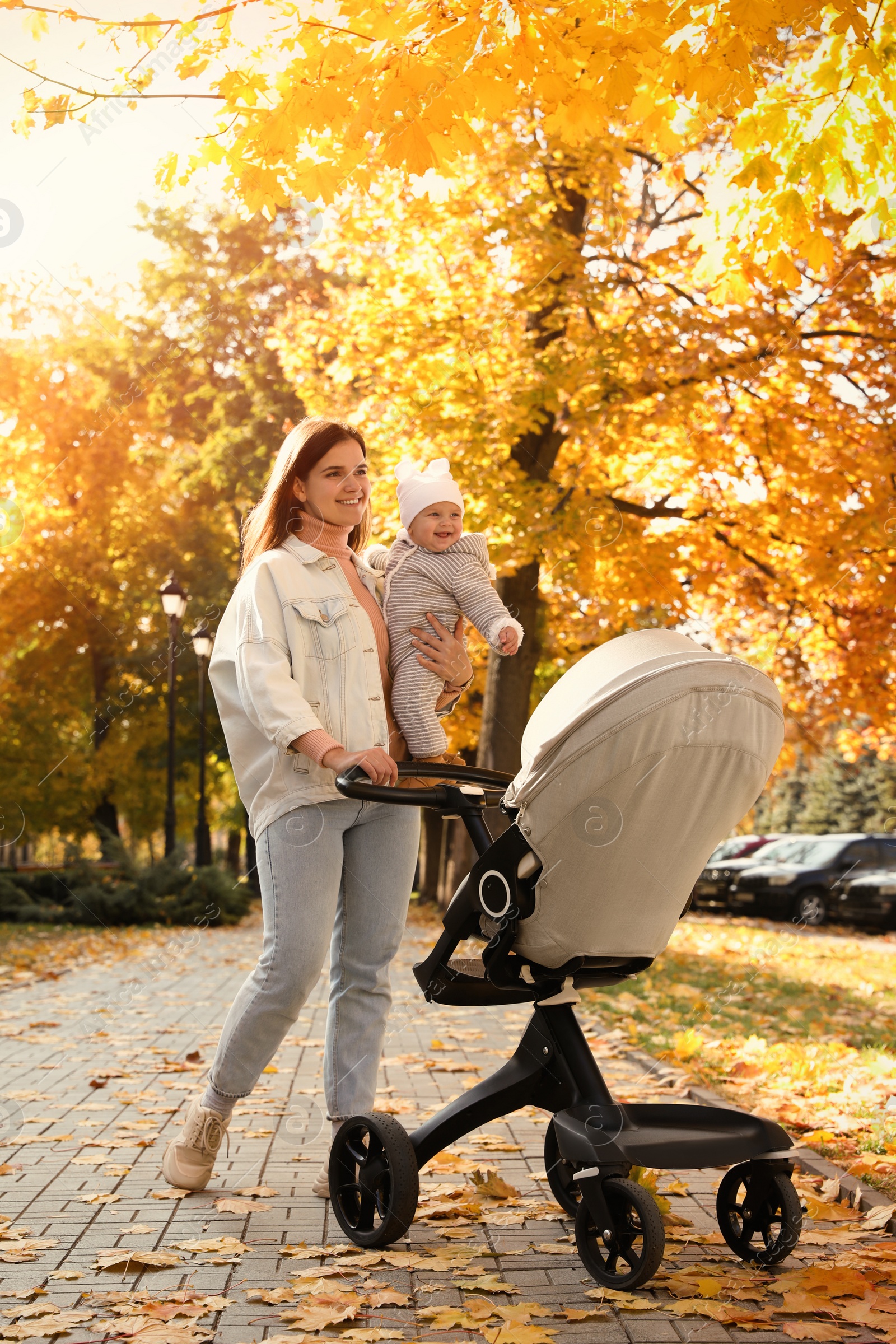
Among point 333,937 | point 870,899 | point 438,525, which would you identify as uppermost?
point 438,525

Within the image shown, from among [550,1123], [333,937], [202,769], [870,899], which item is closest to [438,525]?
[333,937]

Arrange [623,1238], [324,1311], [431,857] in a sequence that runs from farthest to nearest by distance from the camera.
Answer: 1. [431,857]
2. [623,1238]
3. [324,1311]

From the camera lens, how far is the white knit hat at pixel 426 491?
372 centimetres

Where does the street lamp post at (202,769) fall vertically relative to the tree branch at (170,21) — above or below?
below

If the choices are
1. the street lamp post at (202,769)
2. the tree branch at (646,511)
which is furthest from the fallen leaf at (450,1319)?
the street lamp post at (202,769)

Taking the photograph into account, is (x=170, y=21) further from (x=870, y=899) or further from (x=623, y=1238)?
(x=870, y=899)

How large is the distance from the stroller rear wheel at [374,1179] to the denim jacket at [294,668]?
0.89 metres

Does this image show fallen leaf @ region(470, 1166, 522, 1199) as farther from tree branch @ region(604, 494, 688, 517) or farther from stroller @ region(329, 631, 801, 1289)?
tree branch @ region(604, 494, 688, 517)

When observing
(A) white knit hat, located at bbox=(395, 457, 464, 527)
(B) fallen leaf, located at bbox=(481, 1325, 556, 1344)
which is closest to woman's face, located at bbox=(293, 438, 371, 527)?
(A) white knit hat, located at bbox=(395, 457, 464, 527)

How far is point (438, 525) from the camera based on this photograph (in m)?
3.73

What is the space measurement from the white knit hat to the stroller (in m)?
0.87

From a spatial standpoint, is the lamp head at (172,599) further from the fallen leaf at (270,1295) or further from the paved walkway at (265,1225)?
the fallen leaf at (270,1295)

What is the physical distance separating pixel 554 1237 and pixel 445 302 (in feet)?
34.9

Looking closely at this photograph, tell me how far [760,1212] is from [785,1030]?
456 cm
